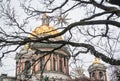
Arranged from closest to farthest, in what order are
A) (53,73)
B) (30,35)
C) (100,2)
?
(100,2) → (30,35) → (53,73)

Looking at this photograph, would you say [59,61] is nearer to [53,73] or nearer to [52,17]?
[53,73]

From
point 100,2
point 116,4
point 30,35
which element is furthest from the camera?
point 30,35

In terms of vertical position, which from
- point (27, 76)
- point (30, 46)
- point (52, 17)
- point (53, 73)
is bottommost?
point (53, 73)

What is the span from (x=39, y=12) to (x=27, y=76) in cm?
219

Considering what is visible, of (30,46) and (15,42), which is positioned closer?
(15,42)

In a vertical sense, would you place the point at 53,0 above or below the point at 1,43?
above

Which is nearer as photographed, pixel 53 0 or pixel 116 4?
pixel 116 4

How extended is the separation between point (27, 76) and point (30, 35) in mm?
1524

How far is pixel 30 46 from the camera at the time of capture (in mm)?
13273

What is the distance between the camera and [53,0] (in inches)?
514

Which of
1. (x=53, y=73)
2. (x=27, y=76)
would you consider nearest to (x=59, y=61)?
(x=53, y=73)

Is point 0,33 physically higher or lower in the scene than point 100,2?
lower

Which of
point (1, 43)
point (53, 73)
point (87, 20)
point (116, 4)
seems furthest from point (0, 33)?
point (53, 73)

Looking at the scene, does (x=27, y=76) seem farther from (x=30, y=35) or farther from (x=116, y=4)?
(x=116, y=4)
